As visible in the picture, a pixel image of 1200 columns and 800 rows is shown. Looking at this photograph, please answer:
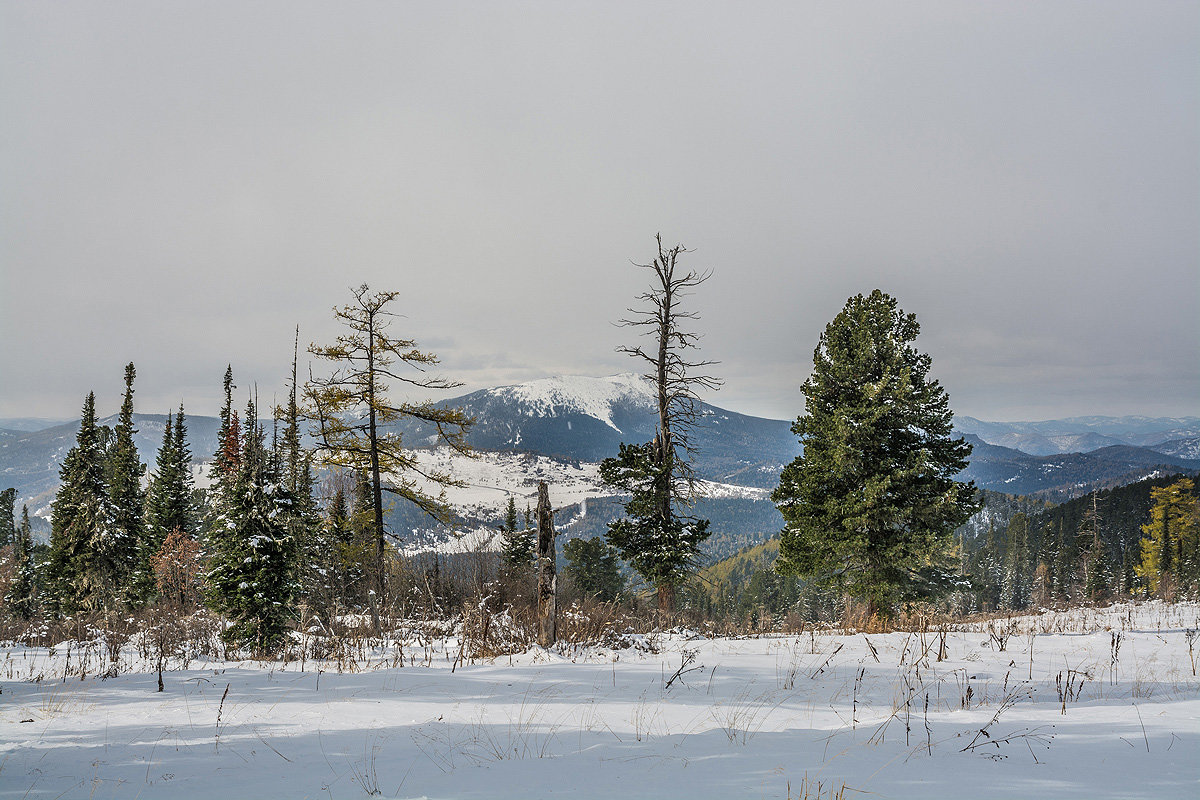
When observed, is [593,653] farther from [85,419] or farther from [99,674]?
[85,419]

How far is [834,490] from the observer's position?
16.8 meters

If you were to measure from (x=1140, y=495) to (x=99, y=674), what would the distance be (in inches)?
5511

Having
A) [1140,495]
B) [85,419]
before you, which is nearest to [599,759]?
[85,419]

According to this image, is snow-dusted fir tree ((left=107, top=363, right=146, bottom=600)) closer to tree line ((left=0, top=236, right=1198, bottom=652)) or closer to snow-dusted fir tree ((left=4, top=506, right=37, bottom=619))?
snow-dusted fir tree ((left=4, top=506, right=37, bottom=619))

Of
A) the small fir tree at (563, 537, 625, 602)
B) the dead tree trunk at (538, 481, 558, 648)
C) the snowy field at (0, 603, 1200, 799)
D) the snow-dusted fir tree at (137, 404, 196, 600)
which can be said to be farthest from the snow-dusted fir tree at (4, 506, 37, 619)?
the dead tree trunk at (538, 481, 558, 648)

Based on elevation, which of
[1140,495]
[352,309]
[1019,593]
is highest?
[352,309]

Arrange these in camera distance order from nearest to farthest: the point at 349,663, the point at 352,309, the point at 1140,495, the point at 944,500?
1. the point at 349,663
2. the point at 944,500
3. the point at 352,309
4. the point at 1140,495

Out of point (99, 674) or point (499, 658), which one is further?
point (499, 658)

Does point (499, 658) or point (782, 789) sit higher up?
point (782, 789)

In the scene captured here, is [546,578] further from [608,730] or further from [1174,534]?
[1174,534]

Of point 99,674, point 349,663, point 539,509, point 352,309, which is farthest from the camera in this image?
point 352,309

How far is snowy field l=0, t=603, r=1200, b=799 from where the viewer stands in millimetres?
3174

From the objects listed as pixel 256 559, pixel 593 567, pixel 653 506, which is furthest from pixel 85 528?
pixel 653 506

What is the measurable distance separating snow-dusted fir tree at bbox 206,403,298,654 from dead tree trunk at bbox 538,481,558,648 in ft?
28.2
